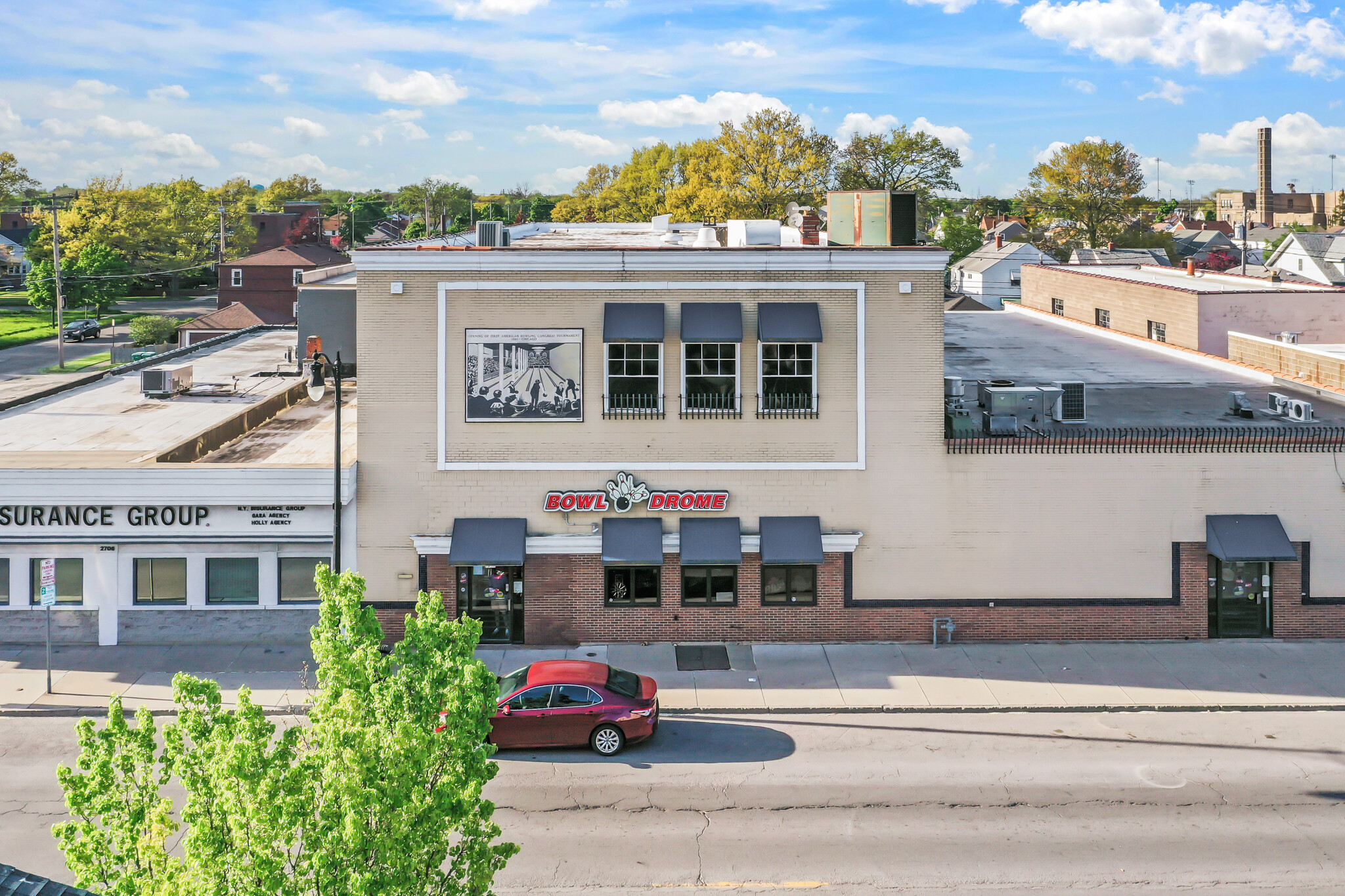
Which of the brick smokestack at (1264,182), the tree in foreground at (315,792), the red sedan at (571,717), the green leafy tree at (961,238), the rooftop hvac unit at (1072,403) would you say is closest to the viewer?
the tree in foreground at (315,792)

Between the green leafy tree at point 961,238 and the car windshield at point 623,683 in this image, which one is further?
the green leafy tree at point 961,238

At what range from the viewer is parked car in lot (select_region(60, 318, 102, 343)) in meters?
92.9

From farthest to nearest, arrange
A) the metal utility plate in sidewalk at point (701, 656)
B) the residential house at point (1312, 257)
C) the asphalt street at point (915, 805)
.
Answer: the residential house at point (1312, 257) < the metal utility plate in sidewalk at point (701, 656) < the asphalt street at point (915, 805)

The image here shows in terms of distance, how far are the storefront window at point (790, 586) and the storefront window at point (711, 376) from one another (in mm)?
3910

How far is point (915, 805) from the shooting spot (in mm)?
18516

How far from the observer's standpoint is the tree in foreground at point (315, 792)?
396 inches

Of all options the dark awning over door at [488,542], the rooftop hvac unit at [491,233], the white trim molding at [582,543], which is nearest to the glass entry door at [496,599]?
the dark awning over door at [488,542]

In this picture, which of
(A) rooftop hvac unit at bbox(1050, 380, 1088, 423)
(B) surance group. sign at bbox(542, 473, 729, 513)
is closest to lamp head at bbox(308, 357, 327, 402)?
(B) surance group. sign at bbox(542, 473, 729, 513)

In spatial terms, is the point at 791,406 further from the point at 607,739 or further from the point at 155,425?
the point at 155,425

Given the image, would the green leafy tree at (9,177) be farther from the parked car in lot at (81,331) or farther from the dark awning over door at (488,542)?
the dark awning over door at (488,542)

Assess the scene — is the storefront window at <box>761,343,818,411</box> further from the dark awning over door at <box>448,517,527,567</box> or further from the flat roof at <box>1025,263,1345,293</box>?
the flat roof at <box>1025,263,1345,293</box>

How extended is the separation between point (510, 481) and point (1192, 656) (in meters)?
15.4

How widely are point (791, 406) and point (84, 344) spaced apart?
81.3 meters

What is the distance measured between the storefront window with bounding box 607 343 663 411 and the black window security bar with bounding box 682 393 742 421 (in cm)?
61
